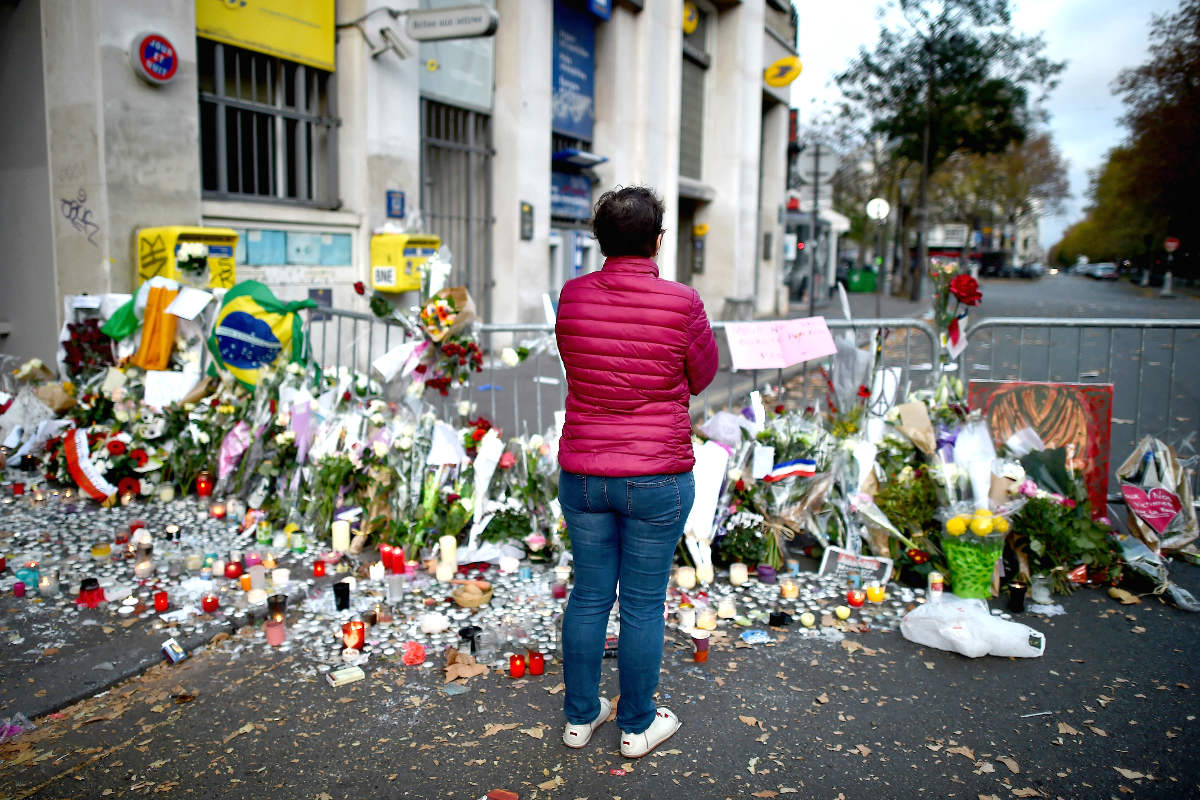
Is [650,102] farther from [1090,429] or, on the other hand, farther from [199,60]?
[1090,429]

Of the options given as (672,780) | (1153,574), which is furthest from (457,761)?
(1153,574)

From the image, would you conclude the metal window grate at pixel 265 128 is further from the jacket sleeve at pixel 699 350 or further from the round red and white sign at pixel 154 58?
the jacket sleeve at pixel 699 350

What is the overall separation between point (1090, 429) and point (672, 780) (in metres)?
3.61

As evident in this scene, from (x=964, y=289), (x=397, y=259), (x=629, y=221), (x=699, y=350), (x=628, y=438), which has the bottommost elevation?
(x=628, y=438)

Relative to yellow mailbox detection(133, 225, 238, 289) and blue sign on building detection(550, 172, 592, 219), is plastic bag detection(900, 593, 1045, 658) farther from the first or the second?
blue sign on building detection(550, 172, 592, 219)

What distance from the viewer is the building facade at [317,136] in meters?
7.00

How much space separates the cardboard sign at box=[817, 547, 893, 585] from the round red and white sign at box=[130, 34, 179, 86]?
251 inches

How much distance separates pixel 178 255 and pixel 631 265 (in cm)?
497

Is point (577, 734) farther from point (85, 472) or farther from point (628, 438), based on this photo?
point (85, 472)

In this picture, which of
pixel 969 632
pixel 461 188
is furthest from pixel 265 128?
pixel 969 632

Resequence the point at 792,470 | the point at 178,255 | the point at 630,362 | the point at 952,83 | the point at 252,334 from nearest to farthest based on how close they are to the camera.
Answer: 1. the point at 630,362
2. the point at 792,470
3. the point at 252,334
4. the point at 178,255
5. the point at 952,83

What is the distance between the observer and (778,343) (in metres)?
5.33

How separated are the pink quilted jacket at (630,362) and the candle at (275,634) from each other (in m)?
1.79

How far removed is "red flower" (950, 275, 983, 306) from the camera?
5.12m
